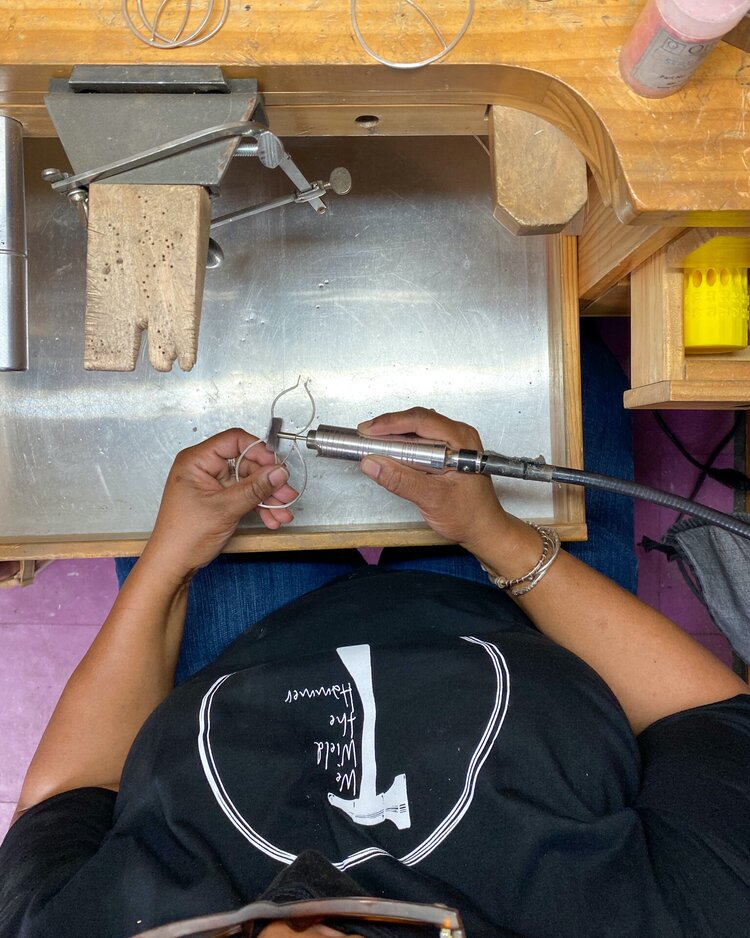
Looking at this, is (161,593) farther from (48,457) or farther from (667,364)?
(667,364)

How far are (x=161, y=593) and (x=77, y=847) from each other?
27 cm

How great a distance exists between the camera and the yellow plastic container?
69 cm

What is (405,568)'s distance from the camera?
1000 millimetres

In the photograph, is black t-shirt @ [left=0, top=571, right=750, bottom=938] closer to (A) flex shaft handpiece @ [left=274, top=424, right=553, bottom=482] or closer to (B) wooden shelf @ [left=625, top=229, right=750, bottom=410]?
(A) flex shaft handpiece @ [left=274, top=424, right=553, bottom=482]

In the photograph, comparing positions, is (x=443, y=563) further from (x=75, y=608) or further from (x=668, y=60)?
(x=75, y=608)

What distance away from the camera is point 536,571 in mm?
830

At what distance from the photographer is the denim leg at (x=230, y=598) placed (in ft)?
3.22

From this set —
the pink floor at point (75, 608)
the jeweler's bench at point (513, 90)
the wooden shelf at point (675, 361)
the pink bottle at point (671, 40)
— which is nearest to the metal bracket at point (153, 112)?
the jeweler's bench at point (513, 90)

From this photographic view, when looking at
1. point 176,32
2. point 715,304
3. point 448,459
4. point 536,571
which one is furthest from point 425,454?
point 176,32

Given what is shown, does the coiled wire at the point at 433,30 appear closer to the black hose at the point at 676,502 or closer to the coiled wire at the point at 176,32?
the coiled wire at the point at 176,32

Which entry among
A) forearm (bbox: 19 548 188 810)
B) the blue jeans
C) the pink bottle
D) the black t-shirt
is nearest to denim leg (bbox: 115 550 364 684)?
the blue jeans

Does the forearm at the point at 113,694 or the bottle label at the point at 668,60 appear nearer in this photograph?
the bottle label at the point at 668,60

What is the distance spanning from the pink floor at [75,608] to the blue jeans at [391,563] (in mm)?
410

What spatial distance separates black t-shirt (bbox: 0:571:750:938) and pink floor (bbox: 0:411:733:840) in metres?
0.73
